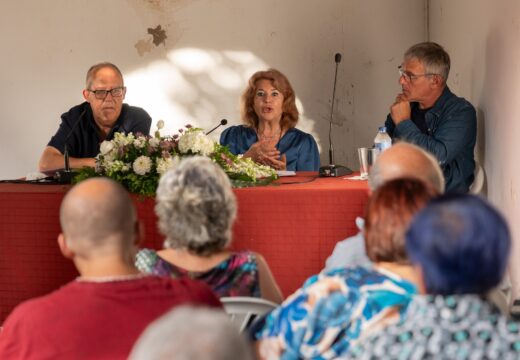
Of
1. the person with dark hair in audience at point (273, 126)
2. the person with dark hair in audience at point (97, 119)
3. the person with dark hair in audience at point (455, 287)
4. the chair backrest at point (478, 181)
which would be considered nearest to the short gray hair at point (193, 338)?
the person with dark hair in audience at point (455, 287)

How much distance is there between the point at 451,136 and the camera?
4207 mm

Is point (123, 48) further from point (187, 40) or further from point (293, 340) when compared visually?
point (293, 340)

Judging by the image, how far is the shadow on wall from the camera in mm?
5969

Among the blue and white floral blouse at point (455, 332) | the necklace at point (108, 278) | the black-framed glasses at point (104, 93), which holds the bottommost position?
the blue and white floral blouse at point (455, 332)

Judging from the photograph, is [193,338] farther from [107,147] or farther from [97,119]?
[97,119]

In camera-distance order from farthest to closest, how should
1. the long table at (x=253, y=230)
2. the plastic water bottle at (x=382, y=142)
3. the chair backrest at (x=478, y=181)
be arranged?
the chair backrest at (x=478, y=181)
the plastic water bottle at (x=382, y=142)
the long table at (x=253, y=230)

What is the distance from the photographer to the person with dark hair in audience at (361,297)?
1.79 meters

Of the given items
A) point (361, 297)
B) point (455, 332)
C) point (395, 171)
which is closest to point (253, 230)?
point (395, 171)

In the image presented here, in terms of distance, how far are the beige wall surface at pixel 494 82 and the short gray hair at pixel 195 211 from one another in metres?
1.73

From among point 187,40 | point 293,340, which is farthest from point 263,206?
point 187,40

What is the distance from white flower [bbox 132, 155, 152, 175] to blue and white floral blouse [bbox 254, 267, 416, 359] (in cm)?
191

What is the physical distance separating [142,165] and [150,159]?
0.06 meters

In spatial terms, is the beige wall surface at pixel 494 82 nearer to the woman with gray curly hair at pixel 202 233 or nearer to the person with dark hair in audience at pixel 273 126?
the person with dark hair in audience at pixel 273 126

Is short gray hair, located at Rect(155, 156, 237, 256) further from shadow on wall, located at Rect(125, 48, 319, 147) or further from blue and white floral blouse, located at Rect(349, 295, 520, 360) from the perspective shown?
shadow on wall, located at Rect(125, 48, 319, 147)
